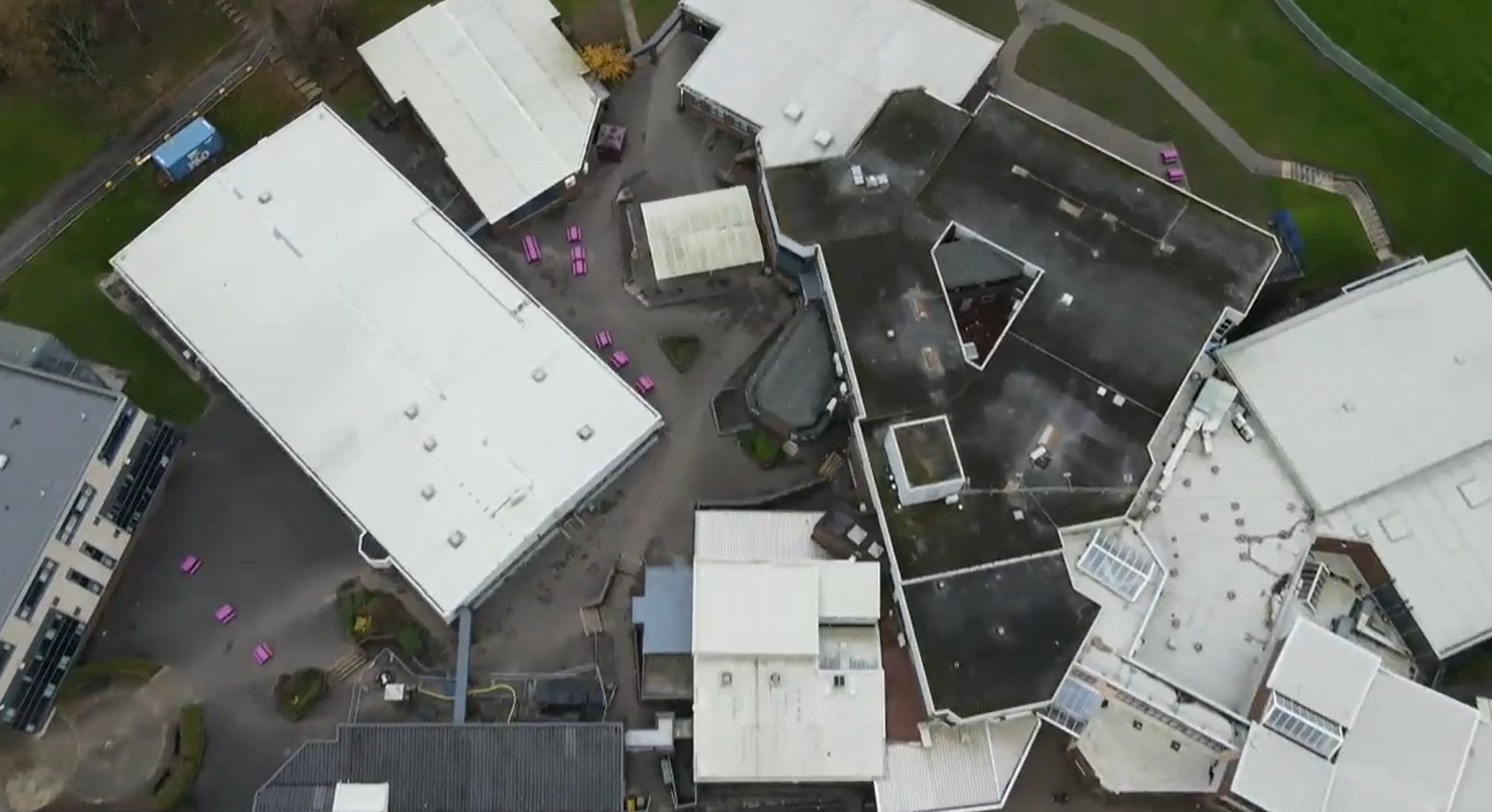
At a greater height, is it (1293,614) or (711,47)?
(711,47)

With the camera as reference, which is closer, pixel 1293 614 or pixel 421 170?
pixel 1293 614

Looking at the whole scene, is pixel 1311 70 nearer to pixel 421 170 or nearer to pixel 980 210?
pixel 980 210

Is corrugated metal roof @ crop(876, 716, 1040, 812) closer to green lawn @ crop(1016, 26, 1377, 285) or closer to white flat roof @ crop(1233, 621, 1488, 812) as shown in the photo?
white flat roof @ crop(1233, 621, 1488, 812)

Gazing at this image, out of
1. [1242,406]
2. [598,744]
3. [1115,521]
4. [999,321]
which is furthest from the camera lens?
[999,321]

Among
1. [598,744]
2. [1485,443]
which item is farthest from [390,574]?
[1485,443]

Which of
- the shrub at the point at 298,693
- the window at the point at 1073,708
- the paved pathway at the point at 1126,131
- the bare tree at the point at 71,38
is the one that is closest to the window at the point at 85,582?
the shrub at the point at 298,693

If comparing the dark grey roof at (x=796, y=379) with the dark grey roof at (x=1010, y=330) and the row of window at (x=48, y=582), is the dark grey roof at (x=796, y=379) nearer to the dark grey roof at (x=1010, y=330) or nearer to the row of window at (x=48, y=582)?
the dark grey roof at (x=1010, y=330)
